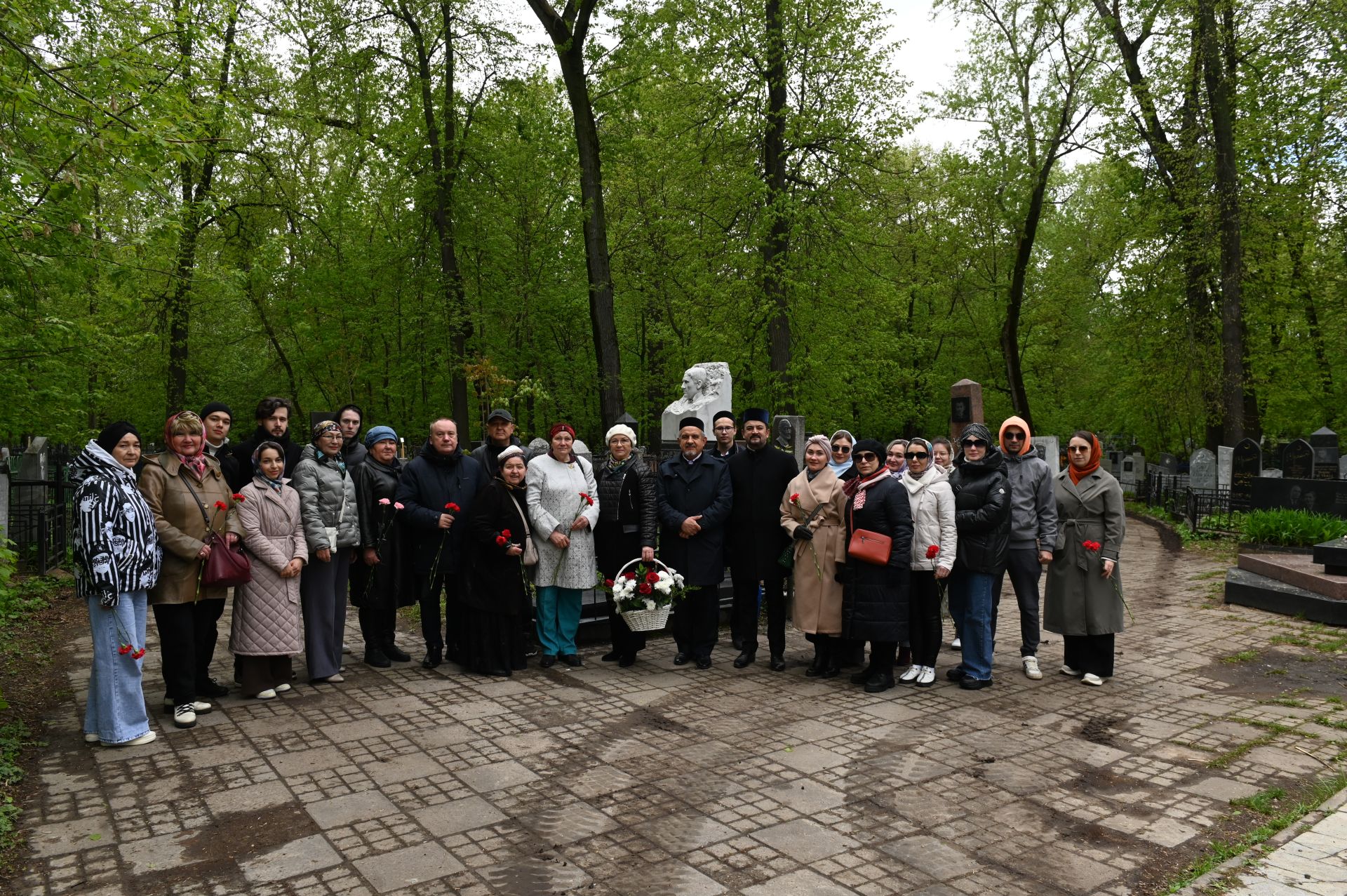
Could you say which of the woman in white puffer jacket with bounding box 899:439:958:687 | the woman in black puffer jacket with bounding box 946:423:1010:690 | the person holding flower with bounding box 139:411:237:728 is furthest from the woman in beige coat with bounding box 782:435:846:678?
the person holding flower with bounding box 139:411:237:728

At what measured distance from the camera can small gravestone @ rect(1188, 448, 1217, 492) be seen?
21.0 metres

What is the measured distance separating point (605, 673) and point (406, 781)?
259 centimetres

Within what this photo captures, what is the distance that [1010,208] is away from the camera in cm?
2675

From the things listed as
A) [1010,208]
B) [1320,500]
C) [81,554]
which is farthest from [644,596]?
[1010,208]

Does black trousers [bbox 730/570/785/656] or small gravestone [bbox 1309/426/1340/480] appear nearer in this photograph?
black trousers [bbox 730/570/785/656]

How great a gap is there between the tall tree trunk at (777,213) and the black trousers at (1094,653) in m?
11.1

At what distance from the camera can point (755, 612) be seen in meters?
7.78

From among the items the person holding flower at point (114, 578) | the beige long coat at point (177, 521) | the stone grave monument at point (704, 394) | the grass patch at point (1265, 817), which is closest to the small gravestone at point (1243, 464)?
the stone grave monument at point (704, 394)

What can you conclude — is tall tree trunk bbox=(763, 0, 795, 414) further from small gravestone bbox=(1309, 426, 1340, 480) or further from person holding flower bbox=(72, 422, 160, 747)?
person holding flower bbox=(72, 422, 160, 747)

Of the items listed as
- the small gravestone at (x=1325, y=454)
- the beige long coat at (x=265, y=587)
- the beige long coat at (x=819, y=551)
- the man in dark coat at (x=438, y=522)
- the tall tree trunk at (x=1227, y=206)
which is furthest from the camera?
the tall tree trunk at (x=1227, y=206)

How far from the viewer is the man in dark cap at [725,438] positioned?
7.89 m

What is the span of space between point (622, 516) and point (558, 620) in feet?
3.38

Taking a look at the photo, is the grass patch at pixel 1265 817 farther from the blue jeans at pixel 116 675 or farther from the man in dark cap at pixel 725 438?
the blue jeans at pixel 116 675

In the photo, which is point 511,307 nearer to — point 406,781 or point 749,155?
point 749,155
